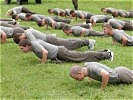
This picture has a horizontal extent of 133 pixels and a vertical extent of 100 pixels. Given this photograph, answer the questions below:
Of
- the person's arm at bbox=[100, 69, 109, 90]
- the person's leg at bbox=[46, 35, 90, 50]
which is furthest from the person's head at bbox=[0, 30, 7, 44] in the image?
the person's arm at bbox=[100, 69, 109, 90]

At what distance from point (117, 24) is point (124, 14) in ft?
19.6

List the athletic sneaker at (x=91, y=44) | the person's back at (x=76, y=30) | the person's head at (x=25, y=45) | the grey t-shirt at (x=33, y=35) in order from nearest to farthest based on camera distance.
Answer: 1. the person's head at (x=25, y=45)
2. the grey t-shirt at (x=33, y=35)
3. the athletic sneaker at (x=91, y=44)
4. the person's back at (x=76, y=30)

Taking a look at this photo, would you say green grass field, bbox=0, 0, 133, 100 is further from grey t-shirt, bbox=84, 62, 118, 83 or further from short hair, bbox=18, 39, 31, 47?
short hair, bbox=18, 39, 31, 47

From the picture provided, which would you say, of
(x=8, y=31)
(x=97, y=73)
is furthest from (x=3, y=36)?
(x=97, y=73)

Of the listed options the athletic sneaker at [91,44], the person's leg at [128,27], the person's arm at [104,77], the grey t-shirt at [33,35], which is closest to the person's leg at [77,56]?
the grey t-shirt at [33,35]

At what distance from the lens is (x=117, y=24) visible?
16375 mm

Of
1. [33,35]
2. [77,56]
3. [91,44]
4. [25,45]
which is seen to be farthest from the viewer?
[91,44]

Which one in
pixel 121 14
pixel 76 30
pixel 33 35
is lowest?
pixel 121 14

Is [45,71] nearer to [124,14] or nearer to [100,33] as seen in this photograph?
[100,33]

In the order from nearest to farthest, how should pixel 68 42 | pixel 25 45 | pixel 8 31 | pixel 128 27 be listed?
pixel 25 45, pixel 68 42, pixel 8 31, pixel 128 27

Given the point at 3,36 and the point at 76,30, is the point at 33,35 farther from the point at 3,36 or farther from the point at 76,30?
the point at 76,30

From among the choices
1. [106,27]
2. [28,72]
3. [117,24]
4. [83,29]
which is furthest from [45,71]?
[117,24]

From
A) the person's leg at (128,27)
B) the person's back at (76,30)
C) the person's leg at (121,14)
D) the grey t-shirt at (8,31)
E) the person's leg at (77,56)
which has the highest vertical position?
the person's leg at (77,56)

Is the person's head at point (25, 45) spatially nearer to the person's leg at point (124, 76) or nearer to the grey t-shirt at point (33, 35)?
the grey t-shirt at point (33, 35)
